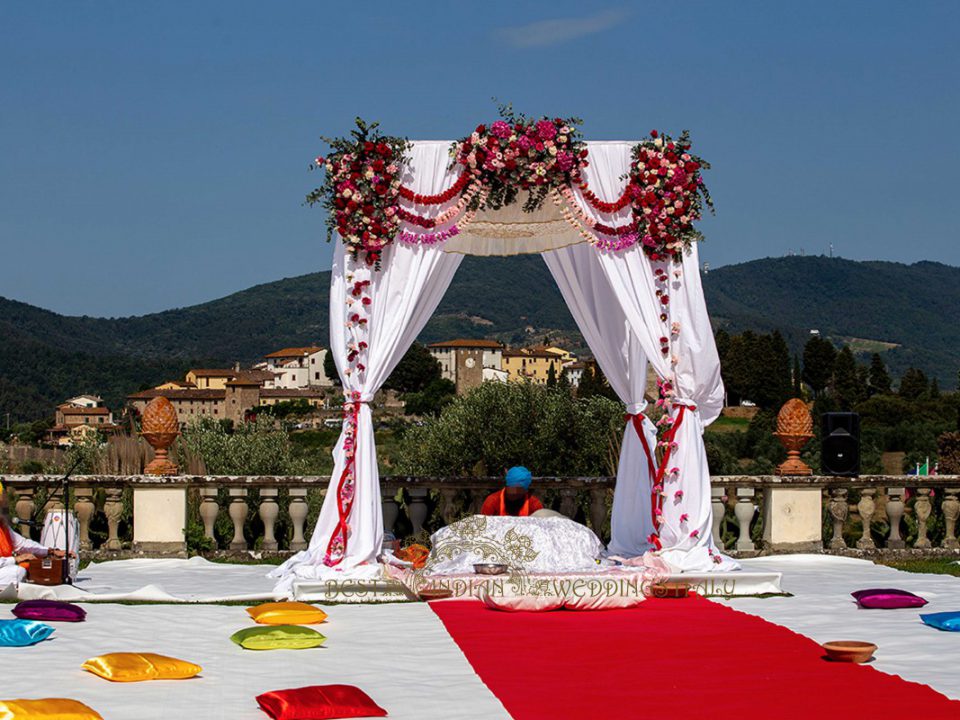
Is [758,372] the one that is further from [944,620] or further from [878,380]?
[944,620]

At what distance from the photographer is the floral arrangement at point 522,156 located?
9.50 m

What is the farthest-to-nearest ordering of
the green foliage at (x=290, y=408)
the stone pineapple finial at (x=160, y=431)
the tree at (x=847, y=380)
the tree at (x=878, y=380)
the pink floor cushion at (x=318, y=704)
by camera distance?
the green foliage at (x=290, y=408)
the tree at (x=878, y=380)
the tree at (x=847, y=380)
the stone pineapple finial at (x=160, y=431)
the pink floor cushion at (x=318, y=704)

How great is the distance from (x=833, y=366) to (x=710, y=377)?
240 ft

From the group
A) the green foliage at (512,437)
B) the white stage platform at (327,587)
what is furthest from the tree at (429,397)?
the white stage platform at (327,587)

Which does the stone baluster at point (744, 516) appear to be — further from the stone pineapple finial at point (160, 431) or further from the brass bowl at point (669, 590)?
the stone pineapple finial at point (160, 431)

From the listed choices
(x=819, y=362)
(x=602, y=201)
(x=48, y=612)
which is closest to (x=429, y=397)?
(x=819, y=362)

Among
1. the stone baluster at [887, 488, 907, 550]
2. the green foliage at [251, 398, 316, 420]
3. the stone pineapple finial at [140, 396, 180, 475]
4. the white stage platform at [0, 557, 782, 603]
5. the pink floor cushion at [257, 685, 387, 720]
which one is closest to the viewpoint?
the pink floor cushion at [257, 685, 387, 720]

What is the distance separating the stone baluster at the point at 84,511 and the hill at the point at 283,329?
86849 millimetres

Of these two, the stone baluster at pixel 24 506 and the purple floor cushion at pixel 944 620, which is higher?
the stone baluster at pixel 24 506

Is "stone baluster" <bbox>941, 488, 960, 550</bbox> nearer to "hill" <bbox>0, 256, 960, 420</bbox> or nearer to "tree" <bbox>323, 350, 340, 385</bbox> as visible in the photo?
"tree" <bbox>323, 350, 340, 385</bbox>

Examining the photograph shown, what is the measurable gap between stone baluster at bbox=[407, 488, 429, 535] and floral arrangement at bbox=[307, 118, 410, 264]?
2526 millimetres

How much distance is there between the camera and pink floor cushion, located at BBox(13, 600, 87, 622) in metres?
7.52

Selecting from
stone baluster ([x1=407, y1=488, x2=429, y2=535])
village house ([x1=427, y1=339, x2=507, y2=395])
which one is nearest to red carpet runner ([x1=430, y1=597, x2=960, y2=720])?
stone baluster ([x1=407, y1=488, x2=429, y2=535])

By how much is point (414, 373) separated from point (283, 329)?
64.9 meters
